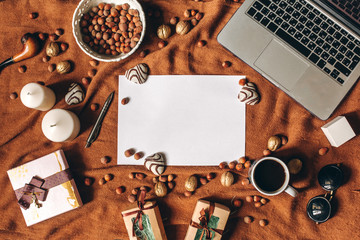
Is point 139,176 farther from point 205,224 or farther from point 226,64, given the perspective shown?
point 226,64

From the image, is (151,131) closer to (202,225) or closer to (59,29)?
(202,225)

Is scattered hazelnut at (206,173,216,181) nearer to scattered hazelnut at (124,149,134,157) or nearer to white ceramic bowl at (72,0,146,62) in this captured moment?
scattered hazelnut at (124,149,134,157)

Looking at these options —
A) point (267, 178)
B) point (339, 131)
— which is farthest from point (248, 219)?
point (339, 131)

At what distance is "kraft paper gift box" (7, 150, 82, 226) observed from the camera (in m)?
0.96

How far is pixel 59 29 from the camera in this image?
1010 millimetres

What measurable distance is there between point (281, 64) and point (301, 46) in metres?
0.07

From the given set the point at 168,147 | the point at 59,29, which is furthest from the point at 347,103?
the point at 59,29

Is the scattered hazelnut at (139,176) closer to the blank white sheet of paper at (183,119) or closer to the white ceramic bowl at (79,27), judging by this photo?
the blank white sheet of paper at (183,119)

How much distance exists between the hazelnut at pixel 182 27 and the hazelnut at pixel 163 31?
3cm

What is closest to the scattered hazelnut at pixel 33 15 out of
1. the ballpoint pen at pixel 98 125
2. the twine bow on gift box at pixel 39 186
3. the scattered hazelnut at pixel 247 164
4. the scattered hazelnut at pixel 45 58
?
the scattered hazelnut at pixel 45 58

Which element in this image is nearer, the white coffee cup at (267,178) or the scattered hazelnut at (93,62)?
the white coffee cup at (267,178)

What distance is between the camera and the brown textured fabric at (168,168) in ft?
3.23

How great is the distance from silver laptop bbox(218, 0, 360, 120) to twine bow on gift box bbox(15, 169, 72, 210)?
0.62m

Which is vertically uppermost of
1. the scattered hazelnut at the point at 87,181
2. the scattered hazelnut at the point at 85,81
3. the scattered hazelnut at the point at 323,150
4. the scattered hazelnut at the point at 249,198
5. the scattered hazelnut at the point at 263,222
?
the scattered hazelnut at the point at 85,81
